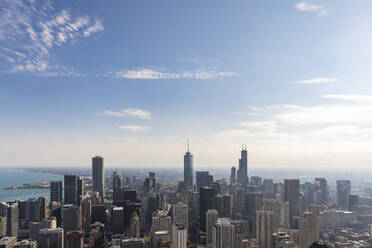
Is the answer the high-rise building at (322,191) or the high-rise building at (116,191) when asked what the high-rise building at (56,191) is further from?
the high-rise building at (322,191)

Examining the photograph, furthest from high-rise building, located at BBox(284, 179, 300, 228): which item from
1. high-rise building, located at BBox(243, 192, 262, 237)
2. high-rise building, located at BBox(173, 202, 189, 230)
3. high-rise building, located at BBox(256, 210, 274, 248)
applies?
high-rise building, located at BBox(173, 202, 189, 230)

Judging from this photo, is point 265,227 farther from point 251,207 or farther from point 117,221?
point 117,221

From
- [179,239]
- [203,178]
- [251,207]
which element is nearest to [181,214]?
[179,239]

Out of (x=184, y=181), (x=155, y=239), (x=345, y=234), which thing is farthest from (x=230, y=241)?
(x=184, y=181)

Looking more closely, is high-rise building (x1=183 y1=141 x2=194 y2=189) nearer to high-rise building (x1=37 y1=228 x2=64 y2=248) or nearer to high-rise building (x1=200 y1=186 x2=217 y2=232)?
high-rise building (x1=200 y1=186 x2=217 y2=232)

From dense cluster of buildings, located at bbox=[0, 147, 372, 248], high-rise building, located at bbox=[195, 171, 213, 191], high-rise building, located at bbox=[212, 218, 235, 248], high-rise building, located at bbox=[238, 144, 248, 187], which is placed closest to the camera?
high-rise building, located at bbox=[212, 218, 235, 248]
